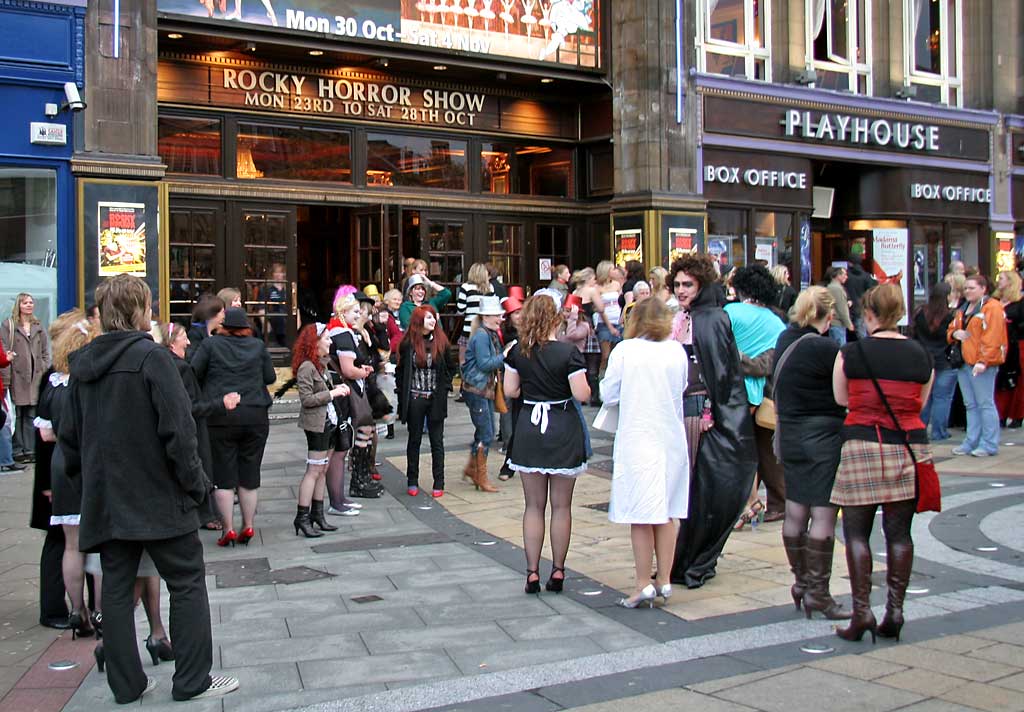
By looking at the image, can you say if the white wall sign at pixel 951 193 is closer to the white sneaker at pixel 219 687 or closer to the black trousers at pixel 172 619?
the white sneaker at pixel 219 687

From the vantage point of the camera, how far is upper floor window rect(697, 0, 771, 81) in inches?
795

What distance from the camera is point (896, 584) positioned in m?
6.06

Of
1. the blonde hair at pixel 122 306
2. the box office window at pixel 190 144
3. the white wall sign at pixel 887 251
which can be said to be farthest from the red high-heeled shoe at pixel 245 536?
the white wall sign at pixel 887 251

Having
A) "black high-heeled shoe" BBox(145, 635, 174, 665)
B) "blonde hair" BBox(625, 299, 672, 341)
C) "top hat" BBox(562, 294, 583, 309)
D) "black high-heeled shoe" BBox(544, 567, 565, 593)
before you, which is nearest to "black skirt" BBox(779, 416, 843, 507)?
"blonde hair" BBox(625, 299, 672, 341)

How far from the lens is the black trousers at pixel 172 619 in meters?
5.38

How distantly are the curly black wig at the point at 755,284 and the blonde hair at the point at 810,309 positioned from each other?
1.37 meters

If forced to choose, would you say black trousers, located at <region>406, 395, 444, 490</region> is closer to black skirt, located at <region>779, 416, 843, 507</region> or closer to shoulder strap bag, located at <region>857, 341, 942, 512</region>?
black skirt, located at <region>779, 416, 843, 507</region>

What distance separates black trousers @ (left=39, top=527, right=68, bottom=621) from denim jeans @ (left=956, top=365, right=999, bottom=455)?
9.67m

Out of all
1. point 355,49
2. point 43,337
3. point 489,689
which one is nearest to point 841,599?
point 489,689

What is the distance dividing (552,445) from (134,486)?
2734 mm

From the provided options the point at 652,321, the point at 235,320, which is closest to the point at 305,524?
the point at 235,320

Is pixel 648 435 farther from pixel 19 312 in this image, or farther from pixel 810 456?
pixel 19 312

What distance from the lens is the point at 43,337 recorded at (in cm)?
1281

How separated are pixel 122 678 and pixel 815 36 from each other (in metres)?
19.5
